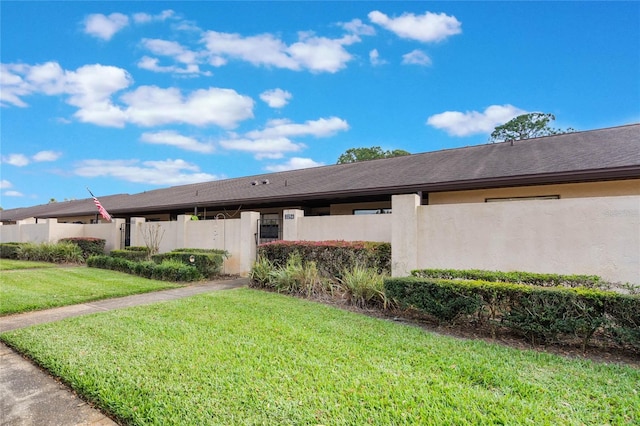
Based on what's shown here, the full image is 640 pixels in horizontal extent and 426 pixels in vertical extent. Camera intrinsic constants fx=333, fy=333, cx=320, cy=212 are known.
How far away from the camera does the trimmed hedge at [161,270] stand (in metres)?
10.4

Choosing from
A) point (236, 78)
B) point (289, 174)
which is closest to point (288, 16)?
point (236, 78)

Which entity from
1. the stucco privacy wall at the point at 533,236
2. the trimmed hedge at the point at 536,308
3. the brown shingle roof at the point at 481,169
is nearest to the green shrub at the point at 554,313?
the trimmed hedge at the point at 536,308

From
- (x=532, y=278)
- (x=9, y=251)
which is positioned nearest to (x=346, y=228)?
(x=532, y=278)

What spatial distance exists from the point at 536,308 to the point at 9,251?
2290 centimetres

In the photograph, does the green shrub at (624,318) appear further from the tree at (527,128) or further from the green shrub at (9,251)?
the tree at (527,128)

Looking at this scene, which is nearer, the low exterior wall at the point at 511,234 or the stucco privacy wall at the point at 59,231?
the low exterior wall at the point at 511,234

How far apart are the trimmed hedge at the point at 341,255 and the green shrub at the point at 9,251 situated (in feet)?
52.5

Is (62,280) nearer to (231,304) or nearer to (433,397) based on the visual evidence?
(231,304)

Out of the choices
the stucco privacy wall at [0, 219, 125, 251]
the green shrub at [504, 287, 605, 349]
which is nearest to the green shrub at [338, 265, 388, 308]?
the green shrub at [504, 287, 605, 349]

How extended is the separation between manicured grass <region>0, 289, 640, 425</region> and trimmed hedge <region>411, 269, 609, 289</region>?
157 centimetres

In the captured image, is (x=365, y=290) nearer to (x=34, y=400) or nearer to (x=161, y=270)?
(x=34, y=400)

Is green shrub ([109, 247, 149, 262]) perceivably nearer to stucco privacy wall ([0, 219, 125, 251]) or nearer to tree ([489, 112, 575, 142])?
stucco privacy wall ([0, 219, 125, 251])

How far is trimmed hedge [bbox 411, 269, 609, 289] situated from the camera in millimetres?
5363

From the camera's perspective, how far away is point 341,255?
869 centimetres
